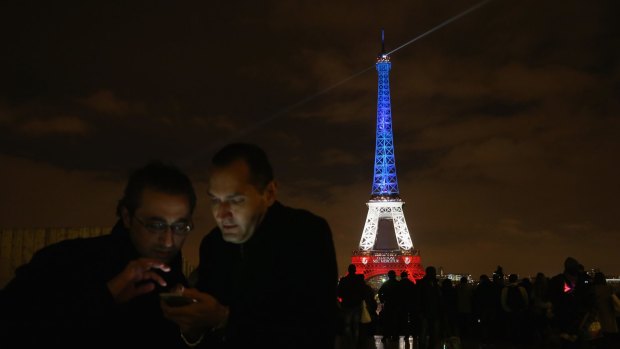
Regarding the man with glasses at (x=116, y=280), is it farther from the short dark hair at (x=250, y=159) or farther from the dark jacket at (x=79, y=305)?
the short dark hair at (x=250, y=159)

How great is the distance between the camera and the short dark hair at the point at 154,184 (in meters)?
2.67

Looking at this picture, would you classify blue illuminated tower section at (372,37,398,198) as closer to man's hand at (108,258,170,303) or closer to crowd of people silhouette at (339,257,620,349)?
crowd of people silhouette at (339,257,620,349)

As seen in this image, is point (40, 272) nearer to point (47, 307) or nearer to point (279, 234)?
point (47, 307)

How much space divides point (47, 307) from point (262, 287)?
2.58ft

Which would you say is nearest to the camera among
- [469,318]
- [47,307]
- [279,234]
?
[47,307]

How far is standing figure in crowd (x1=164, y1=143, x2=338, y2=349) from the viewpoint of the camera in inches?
90.4

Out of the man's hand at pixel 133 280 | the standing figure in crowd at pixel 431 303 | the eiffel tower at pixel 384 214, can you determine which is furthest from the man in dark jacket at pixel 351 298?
the eiffel tower at pixel 384 214

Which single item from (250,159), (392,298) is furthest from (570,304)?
(250,159)

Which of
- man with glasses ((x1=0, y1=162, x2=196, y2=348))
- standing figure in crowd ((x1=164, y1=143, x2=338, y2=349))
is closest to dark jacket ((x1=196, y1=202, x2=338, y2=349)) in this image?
standing figure in crowd ((x1=164, y1=143, x2=338, y2=349))

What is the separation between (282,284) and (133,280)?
21.9 inches

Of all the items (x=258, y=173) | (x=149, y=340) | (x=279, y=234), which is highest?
(x=258, y=173)

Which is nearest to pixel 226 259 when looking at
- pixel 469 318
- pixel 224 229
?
pixel 224 229

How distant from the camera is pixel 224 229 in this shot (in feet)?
8.35

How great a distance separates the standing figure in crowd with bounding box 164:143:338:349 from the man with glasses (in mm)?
167
